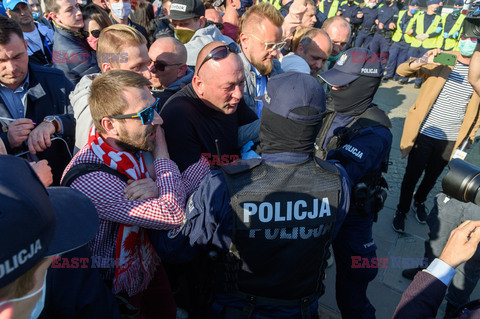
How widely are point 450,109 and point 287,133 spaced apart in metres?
3.04

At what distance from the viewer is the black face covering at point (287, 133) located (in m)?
1.54

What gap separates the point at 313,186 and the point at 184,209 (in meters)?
0.71

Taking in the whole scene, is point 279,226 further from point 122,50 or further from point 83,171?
point 122,50

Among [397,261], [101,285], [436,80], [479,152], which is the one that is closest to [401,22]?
[479,152]

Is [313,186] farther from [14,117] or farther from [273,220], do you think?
[14,117]

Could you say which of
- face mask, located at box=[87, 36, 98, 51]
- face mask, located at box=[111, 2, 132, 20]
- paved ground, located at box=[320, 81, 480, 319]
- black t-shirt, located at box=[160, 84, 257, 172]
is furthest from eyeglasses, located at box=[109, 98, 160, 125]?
face mask, located at box=[111, 2, 132, 20]

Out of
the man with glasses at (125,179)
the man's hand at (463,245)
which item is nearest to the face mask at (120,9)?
the man with glasses at (125,179)

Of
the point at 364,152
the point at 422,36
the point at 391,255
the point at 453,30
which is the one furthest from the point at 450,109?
the point at 453,30

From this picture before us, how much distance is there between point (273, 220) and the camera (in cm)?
154

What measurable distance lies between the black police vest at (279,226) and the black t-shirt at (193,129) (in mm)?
635

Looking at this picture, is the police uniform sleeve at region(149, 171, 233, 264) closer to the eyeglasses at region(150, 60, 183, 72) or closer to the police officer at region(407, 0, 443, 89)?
the eyeglasses at region(150, 60, 183, 72)

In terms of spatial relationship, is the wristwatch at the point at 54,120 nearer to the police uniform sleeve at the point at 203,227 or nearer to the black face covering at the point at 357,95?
the police uniform sleeve at the point at 203,227

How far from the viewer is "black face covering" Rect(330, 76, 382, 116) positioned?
2.51 metres

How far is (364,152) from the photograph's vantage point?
2.23m
